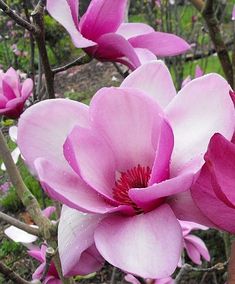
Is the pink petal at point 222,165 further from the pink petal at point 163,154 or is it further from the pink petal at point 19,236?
the pink petal at point 19,236

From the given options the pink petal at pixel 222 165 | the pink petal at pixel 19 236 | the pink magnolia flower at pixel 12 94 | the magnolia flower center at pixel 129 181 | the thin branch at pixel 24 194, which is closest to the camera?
the pink petal at pixel 222 165

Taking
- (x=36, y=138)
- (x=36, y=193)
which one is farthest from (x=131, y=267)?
(x=36, y=193)

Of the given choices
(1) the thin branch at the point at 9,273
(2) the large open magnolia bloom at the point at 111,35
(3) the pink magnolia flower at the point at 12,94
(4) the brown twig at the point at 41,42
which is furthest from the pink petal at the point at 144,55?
(3) the pink magnolia flower at the point at 12,94

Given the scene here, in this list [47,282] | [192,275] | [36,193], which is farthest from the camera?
[36,193]

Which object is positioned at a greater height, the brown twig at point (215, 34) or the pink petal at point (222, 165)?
the pink petal at point (222, 165)

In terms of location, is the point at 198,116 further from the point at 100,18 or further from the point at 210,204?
the point at 100,18

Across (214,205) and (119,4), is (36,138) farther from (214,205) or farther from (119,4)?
(119,4)

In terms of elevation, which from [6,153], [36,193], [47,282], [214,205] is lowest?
[36,193]
